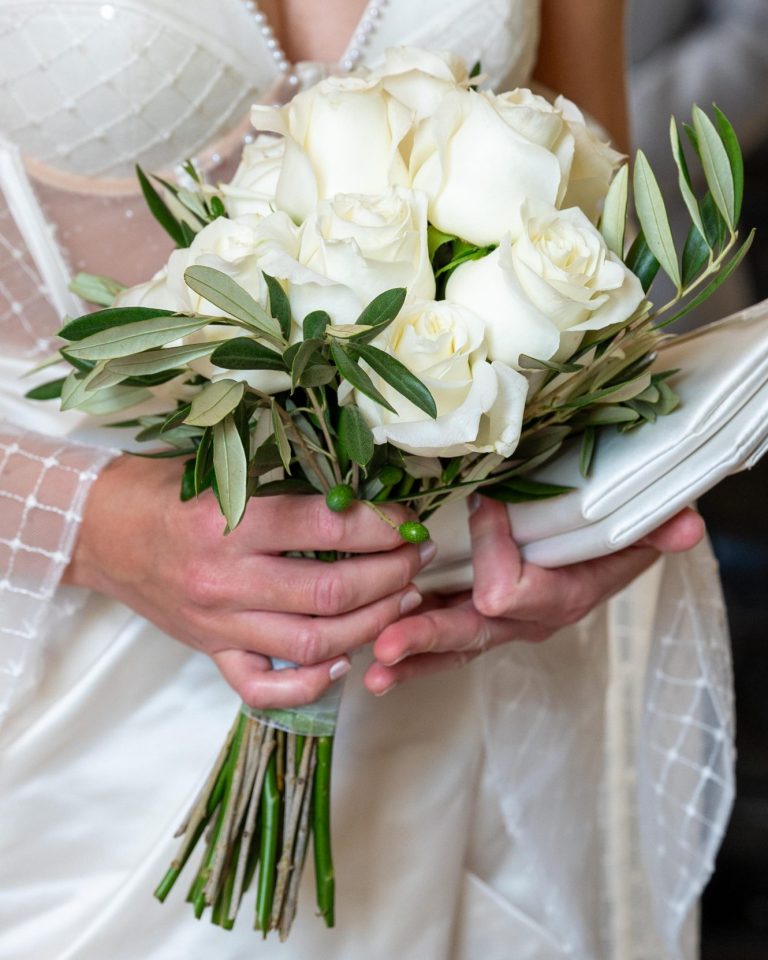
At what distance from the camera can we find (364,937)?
3.42ft

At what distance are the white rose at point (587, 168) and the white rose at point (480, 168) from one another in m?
0.05

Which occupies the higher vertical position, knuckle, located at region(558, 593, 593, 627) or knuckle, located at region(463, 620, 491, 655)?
knuckle, located at region(558, 593, 593, 627)

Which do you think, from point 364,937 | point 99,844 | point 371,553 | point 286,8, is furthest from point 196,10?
point 364,937

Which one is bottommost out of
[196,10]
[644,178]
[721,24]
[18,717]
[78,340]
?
[18,717]

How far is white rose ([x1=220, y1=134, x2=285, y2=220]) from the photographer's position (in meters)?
0.75

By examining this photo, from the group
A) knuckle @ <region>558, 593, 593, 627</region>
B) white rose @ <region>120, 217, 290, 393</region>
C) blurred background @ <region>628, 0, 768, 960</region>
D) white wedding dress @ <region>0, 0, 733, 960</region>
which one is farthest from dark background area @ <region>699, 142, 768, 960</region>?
white rose @ <region>120, 217, 290, 393</region>

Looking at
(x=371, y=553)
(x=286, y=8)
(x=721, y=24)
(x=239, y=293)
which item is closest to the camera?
(x=239, y=293)

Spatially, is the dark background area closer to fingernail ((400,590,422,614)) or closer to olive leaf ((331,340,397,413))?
fingernail ((400,590,422,614))

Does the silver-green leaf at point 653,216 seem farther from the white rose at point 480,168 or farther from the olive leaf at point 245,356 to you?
the olive leaf at point 245,356

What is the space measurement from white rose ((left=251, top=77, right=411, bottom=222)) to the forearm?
792mm

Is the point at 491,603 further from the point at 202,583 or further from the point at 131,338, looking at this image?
the point at 131,338

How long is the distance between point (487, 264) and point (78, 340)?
256 mm

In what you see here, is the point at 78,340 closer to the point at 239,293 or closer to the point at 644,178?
the point at 239,293

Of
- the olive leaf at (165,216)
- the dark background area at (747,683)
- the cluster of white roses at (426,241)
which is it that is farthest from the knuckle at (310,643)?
the dark background area at (747,683)
